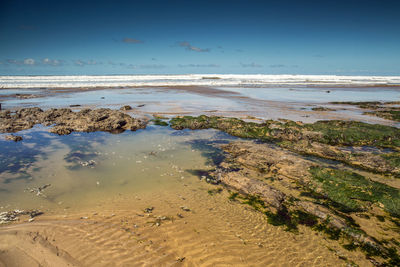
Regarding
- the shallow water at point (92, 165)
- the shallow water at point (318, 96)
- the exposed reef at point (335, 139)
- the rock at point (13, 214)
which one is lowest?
the rock at point (13, 214)

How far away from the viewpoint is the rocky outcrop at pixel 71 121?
14820 millimetres

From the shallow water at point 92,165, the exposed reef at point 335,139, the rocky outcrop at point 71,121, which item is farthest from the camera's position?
the rocky outcrop at point 71,121

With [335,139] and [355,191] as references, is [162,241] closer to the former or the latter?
[355,191]

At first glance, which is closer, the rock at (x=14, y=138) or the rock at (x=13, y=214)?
the rock at (x=13, y=214)

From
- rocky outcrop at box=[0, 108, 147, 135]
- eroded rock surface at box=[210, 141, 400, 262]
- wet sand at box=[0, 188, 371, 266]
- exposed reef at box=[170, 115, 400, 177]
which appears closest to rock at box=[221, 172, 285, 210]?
eroded rock surface at box=[210, 141, 400, 262]

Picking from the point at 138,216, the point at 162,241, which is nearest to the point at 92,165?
the point at 138,216

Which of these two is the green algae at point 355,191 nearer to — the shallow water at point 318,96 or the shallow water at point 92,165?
the shallow water at point 92,165

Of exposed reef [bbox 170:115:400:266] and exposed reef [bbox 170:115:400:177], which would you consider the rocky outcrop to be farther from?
exposed reef [bbox 170:115:400:266]

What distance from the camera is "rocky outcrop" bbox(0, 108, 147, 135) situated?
14820mm

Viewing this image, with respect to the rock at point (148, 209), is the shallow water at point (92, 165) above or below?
above

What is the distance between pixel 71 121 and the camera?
631 inches

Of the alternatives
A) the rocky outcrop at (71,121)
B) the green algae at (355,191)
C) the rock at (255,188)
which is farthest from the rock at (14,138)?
the green algae at (355,191)

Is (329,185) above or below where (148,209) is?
above

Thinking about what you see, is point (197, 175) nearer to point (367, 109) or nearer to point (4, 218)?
point (4, 218)
